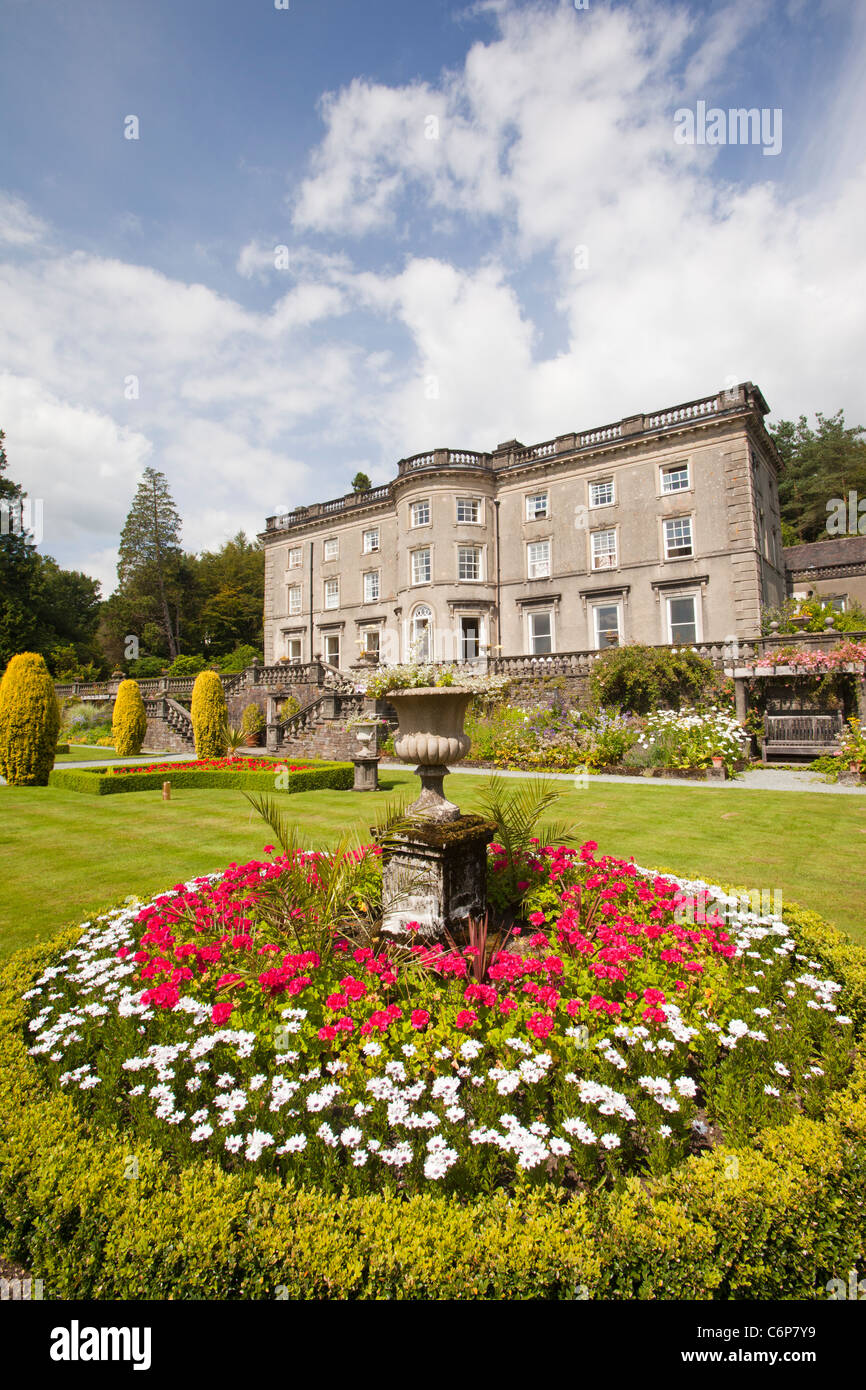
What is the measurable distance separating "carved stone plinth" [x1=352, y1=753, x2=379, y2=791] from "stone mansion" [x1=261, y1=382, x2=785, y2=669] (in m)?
6.90

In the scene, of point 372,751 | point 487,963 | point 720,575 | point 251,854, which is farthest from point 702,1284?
point 720,575

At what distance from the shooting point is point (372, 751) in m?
14.7

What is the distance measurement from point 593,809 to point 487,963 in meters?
7.30

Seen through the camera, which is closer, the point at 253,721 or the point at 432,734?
the point at 432,734

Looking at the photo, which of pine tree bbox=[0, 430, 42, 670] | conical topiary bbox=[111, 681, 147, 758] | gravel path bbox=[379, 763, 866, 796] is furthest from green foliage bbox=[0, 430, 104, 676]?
gravel path bbox=[379, 763, 866, 796]

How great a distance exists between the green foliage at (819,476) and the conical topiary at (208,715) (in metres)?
41.5

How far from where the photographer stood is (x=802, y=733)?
56.7 ft

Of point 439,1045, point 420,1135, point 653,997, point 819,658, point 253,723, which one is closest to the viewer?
point 420,1135

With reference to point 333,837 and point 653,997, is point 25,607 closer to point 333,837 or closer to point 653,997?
point 333,837

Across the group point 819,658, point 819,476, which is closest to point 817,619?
point 819,658

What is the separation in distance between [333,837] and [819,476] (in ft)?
160

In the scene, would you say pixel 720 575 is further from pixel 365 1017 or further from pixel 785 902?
pixel 365 1017

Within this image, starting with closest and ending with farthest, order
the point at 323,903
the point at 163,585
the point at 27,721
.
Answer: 1. the point at 323,903
2. the point at 27,721
3. the point at 163,585

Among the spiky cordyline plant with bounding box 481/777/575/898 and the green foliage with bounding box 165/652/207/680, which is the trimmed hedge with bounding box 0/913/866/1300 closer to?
the spiky cordyline plant with bounding box 481/777/575/898
